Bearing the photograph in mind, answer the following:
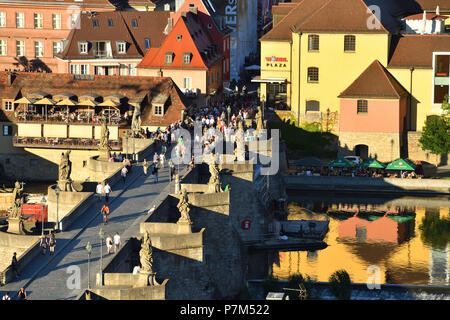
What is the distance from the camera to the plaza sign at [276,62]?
439 ft

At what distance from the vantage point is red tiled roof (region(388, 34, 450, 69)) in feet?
422

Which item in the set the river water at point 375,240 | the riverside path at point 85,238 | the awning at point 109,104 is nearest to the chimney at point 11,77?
the awning at point 109,104

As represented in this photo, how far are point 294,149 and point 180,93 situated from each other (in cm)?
1208

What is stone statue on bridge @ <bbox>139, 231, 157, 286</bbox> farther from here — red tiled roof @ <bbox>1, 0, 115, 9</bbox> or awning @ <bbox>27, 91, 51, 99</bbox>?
red tiled roof @ <bbox>1, 0, 115, 9</bbox>

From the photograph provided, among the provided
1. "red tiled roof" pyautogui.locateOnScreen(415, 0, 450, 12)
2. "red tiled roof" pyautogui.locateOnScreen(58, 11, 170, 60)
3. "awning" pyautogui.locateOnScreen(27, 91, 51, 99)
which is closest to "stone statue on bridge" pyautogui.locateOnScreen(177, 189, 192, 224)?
"awning" pyautogui.locateOnScreen(27, 91, 51, 99)

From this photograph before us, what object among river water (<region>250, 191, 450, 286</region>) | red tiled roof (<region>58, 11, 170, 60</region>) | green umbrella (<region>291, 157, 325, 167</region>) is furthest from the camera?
red tiled roof (<region>58, 11, 170, 60</region>)

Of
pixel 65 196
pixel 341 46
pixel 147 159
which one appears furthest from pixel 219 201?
pixel 341 46

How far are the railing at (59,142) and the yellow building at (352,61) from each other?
21180mm

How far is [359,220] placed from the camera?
112 meters

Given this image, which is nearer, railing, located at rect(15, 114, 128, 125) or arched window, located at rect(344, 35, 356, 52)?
railing, located at rect(15, 114, 128, 125)

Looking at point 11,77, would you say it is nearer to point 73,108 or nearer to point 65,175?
point 73,108

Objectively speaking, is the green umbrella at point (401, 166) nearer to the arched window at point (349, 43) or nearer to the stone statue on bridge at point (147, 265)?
the arched window at point (349, 43)

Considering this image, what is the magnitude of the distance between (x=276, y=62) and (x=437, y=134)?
61.2ft

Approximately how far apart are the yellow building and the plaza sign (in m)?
0.97
